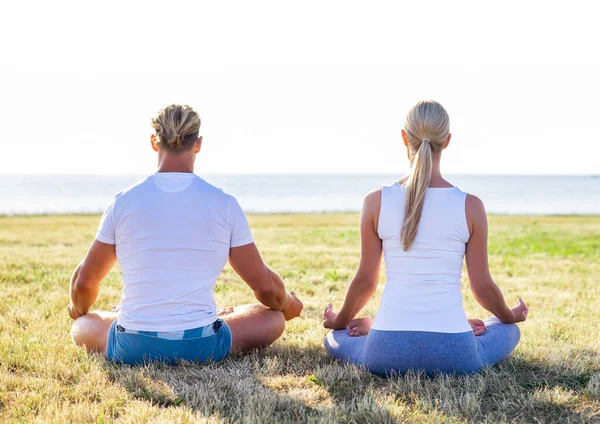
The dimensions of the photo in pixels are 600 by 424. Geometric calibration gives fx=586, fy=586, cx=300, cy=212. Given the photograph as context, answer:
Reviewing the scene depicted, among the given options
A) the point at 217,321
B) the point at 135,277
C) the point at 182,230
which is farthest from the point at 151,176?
the point at 217,321

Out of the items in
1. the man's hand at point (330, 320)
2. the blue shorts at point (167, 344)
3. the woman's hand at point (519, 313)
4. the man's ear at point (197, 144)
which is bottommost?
the blue shorts at point (167, 344)

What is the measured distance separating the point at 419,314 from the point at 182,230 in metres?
1.82

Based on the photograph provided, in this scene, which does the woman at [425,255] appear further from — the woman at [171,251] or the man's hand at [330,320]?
the woman at [171,251]

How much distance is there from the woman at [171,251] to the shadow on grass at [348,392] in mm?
270

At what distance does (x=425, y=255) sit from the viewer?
416 centimetres

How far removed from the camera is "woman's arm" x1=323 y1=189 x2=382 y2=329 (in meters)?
4.30

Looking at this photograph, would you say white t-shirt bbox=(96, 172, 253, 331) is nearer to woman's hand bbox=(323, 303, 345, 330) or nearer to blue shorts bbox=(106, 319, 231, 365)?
blue shorts bbox=(106, 319, 231, 365)

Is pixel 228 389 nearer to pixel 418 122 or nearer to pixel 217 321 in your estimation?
pixel 217 321

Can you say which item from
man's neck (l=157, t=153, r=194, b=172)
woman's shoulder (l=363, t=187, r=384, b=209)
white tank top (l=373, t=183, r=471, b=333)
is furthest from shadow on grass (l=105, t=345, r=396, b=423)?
man's neck (l=157, t=153, r=194, b=172)

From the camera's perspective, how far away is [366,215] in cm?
434

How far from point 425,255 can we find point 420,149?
755 mm

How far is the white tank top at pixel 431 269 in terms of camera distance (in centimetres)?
416

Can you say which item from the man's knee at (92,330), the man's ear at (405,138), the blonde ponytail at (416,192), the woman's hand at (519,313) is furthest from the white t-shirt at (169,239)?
the woman's hand at (519,313)

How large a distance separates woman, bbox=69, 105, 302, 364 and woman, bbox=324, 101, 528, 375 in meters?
1.02
